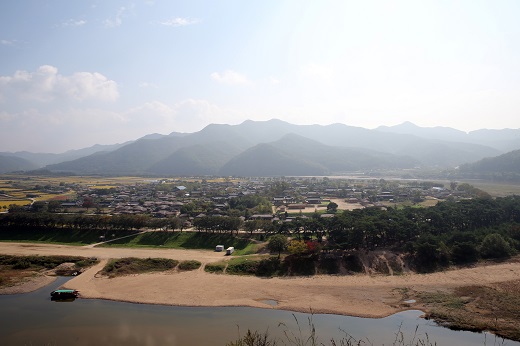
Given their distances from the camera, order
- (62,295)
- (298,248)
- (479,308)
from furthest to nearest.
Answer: (298,248) → (62,295) → (479,308)

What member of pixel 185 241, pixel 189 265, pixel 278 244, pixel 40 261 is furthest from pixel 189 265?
pixel 40 261

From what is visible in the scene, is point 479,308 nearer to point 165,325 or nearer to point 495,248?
point 495,248

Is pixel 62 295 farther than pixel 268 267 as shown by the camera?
No

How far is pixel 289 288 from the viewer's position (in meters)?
32.1

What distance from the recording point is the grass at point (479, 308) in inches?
934

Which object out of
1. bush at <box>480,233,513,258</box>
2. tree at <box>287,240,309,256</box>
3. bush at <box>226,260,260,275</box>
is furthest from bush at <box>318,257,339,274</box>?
bush at <box>480,233,513,258</box>

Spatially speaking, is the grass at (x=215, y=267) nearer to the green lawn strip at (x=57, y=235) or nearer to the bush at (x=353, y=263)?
the bush at (x=353, y=263)

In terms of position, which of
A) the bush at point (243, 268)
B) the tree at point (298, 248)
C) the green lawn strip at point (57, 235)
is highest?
the tree at point (298, 248)

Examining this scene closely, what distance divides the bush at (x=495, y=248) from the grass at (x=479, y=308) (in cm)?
693

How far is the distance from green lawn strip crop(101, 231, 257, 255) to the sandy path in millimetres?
9353

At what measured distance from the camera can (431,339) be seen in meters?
22.6

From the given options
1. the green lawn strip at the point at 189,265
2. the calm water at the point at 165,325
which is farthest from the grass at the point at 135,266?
the calm water at the point at 165,325

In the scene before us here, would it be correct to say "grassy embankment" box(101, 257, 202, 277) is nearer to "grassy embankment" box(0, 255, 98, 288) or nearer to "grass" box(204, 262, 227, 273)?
"grass" box(204, 262, 227, 273)

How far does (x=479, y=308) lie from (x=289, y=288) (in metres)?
16.0
